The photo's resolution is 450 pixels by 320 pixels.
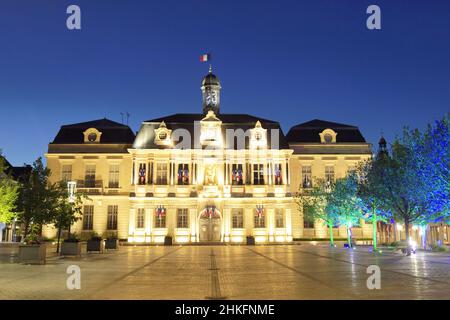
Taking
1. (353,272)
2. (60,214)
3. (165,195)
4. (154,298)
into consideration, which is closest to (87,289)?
(154,298)

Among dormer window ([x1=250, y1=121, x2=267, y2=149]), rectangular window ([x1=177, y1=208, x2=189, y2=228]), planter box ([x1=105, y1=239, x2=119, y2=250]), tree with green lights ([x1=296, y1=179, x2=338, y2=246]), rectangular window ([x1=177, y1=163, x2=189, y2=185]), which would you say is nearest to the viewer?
planter box ([x1=105, y1=239, x2=119, y2=250])

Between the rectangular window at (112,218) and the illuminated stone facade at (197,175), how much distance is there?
0.11 m

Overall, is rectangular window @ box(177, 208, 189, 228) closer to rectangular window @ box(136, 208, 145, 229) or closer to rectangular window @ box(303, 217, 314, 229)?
rectangular window @ box(136, 208, 145, 229)

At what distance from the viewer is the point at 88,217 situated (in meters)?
50.6

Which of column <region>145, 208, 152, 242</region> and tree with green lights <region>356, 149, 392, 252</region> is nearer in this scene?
tree with green lights <region>356, 149, 392, 252</region>

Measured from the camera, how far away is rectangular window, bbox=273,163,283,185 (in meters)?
50.5

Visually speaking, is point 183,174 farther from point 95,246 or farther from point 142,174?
point 95,246

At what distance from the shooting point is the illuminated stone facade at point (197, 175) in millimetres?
49562

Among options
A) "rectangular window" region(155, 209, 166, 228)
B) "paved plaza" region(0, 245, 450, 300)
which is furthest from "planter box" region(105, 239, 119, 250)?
"paved plaza" region(0, 245, 450, 300)

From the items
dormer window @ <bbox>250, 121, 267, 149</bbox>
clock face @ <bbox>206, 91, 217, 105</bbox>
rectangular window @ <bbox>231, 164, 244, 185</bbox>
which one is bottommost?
rectangular window @ <bbox>231, 164, 244, 185</bbox>

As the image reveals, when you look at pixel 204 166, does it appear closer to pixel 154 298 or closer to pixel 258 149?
pixel 258 149

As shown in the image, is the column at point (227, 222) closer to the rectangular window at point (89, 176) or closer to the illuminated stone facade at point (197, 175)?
the illuminated stone facade at point (197, 175)

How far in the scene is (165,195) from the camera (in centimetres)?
4966

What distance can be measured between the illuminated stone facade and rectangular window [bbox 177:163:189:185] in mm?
110
